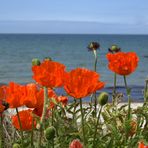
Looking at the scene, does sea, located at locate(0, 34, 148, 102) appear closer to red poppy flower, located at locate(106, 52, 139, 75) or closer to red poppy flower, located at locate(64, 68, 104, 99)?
red poppy flower, located at locate(106, 52, 139, 75)

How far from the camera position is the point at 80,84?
2.29 meters

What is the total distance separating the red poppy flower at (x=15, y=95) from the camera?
2.44 metres

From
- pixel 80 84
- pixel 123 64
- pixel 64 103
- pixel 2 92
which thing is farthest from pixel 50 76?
pixel 64 103

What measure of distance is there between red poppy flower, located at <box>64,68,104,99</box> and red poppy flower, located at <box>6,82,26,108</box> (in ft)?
0.86

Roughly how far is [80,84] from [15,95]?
1.08 feet

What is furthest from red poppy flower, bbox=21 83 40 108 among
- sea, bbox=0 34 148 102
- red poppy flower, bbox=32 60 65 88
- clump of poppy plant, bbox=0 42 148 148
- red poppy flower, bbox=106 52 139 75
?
sea, bbox=0 34 148 102

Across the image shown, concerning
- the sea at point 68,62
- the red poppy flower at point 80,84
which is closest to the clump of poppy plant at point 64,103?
the red poppy flower at point 80,84

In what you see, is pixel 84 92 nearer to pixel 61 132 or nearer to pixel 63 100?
pixel 61 132

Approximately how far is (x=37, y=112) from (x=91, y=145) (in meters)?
0.34

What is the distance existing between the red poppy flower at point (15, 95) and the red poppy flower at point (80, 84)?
0.86 ft

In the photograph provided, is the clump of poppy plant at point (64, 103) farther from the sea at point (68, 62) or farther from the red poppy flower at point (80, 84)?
the sea at point (68, 62)

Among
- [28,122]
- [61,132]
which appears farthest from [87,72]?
[61,132]

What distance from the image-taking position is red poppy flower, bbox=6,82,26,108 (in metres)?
2.44

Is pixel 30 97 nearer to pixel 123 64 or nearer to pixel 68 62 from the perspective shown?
pixel 123 64
